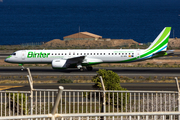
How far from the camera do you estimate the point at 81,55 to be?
4428cm

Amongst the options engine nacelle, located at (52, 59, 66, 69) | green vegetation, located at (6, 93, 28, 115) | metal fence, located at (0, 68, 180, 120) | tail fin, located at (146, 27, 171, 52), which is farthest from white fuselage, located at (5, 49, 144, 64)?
green vegetation, located at (6, 93, 28, 115)

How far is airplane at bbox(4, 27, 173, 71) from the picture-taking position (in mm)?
43062

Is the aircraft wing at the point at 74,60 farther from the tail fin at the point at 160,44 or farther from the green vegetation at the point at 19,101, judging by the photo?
the green vegetation at the point at 19,101

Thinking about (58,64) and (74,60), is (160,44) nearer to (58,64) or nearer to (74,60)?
(74,60)

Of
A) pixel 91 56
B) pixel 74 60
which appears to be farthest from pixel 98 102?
pixel 91 56

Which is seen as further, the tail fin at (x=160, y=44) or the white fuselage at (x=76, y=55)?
the tail fin at (x=160, y=44)

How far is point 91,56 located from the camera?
4422 centimetres

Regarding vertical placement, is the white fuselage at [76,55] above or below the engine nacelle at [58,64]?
above

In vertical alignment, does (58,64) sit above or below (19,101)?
above

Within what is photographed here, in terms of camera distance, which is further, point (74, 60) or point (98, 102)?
point (74, 60)

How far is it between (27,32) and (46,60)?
158074 millimetres

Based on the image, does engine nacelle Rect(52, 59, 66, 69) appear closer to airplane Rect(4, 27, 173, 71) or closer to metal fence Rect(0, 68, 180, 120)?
airplane Rect(4, 27, 173, 71)

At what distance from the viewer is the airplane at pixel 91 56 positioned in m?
43.1

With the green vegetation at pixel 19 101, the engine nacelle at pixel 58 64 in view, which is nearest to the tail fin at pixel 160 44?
the engine nacelle at pixel 58 64
